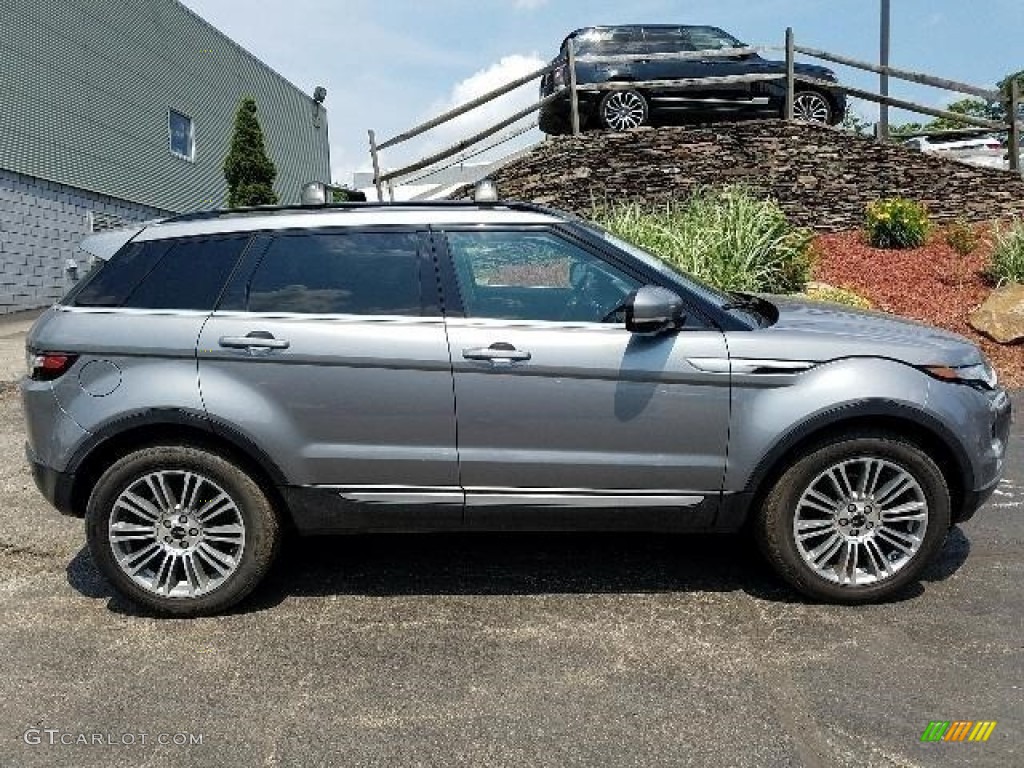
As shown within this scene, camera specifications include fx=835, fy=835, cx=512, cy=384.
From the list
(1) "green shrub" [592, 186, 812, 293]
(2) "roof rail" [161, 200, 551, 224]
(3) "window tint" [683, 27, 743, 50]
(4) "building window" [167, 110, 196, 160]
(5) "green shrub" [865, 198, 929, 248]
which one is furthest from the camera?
(4) "building window" [167, 110, 196, 160]

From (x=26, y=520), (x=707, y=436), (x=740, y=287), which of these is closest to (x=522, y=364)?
(x=707, y=436)

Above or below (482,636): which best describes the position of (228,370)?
above

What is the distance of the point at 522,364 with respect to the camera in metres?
3.53

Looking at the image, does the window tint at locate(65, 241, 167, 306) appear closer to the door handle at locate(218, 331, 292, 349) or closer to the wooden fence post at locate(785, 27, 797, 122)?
the door handle at locate(218, 331, 292, 349)

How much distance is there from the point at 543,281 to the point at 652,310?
29.0 inches

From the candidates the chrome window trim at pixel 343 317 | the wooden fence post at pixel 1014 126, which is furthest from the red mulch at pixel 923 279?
the chrome window trim at pixel 343 317

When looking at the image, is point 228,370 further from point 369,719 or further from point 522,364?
point 369,719

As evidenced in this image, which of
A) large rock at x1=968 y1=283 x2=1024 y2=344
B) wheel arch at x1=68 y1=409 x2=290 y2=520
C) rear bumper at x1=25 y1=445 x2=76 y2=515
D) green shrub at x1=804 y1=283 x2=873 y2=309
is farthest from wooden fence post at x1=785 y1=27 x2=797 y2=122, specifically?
rear bumper at x1=25 y1=445 x2=76 y2=515

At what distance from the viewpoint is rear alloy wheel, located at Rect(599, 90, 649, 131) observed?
1367 centimetres

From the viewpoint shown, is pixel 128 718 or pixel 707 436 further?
pixel 707 436

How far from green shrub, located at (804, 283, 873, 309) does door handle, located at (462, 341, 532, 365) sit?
6.46 meters

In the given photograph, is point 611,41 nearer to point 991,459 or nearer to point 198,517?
point 991,459

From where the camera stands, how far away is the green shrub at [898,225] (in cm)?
1210

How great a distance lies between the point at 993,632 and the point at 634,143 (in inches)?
436
